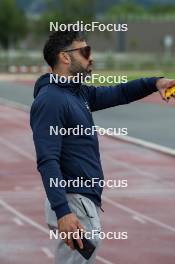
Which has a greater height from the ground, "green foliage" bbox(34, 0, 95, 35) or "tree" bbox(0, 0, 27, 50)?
"tree" bbox(0, 0, 27, 50)

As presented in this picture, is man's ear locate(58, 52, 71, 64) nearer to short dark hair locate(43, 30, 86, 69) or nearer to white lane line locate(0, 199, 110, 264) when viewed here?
short dark hair locate(43, 30, 86, 69)

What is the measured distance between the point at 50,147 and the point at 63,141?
164 mm

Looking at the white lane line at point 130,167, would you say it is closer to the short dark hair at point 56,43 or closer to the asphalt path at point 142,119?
the asphalt path at point 142,119

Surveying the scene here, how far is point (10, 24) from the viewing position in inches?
3637

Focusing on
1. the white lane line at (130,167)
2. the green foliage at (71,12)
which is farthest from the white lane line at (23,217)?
the green foliage at (71,12)

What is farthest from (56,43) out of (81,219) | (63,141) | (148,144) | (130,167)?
(148,144)

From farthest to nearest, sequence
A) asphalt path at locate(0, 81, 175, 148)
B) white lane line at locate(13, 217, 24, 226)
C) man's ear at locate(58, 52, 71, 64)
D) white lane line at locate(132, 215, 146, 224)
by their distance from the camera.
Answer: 1. asphalt path at locate(0, 81, 175, 148)
2. white lane line at locate(132, 215, 146, 224)
3. white lane line at locate(13, 217, 24, 226)
4. man's ear at locate(58, 52, 71, 64)

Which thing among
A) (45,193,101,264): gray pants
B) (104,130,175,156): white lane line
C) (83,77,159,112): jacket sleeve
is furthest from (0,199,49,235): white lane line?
(104,130,175,156): white lane line

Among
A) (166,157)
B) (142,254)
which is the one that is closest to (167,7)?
(166,157)

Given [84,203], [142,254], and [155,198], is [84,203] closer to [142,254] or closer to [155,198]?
[142,254]

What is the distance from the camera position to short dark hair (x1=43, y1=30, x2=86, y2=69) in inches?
215

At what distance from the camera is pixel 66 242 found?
17.4ft

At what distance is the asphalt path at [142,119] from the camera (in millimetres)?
24953

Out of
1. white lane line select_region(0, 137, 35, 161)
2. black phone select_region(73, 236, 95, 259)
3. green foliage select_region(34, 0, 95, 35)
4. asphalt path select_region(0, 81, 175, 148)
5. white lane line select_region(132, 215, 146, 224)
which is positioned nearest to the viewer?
black phone select_region(73, 236, 95, 259)
